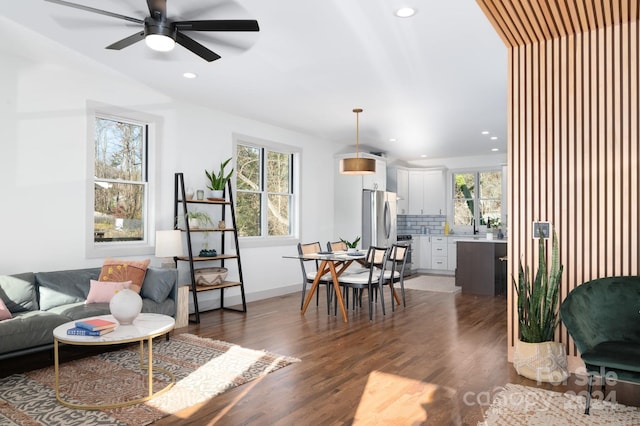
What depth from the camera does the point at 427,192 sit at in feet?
34.2

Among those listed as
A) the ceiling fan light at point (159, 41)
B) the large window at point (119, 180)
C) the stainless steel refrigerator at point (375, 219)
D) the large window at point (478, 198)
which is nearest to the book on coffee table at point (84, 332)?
the ceiling fan light at point (159, 41)

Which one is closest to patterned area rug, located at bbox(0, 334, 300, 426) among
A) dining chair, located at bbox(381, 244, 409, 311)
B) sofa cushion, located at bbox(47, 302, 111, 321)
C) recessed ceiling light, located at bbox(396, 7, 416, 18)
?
sofa cushion, located at bbox(47, 302, 111, 321)

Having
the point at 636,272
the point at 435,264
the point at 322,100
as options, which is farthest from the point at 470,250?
the point at 636,272

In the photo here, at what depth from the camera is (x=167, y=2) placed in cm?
312

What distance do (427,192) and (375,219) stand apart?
2.32 m

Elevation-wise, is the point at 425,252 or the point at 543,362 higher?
the point at 425,252

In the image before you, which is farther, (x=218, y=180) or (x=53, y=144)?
(x=218, y=180)

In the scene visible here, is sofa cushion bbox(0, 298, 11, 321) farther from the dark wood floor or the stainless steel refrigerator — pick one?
the stainless steel refrigerator

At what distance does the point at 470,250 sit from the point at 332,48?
15.8ft

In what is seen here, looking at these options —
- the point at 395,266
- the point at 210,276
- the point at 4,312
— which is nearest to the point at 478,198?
the point at 395,266

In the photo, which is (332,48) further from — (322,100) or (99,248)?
(99,248)

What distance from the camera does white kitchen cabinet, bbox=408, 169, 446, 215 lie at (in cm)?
1031

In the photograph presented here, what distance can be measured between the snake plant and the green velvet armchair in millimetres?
254

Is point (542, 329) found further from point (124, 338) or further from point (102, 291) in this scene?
point (102, 291)
